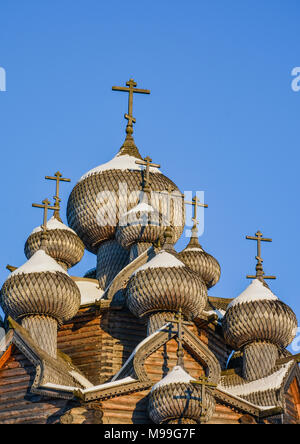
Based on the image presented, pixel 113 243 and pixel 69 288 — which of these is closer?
pixel 69 288

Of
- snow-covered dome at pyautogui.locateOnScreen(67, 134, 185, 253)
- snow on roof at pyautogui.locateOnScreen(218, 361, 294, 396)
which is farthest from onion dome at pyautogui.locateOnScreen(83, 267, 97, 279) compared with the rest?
snow on roof at pyautogui.locateOnScreen(218, 361, 294, 396)

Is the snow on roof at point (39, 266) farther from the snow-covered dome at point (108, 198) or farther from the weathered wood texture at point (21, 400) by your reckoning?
the snow-covered dome at point (108, 198)

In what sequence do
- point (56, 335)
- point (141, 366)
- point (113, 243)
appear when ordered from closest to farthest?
point (141, 366) → point (56, 335) → point (113, 243)

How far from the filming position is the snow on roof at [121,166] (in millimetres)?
40719

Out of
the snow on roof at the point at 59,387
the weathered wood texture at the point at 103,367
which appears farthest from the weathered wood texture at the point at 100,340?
the snow on roof at the point at 59,387

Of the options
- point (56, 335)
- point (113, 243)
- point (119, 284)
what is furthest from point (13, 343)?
point (113, 243)

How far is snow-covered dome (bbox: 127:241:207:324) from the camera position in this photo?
114ft

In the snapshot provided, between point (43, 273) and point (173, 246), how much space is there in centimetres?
310

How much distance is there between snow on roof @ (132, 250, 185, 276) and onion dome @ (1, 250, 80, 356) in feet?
5.20

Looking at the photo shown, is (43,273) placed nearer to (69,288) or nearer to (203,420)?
(69,288)

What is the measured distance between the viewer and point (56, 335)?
35219mm

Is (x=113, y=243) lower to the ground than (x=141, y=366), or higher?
higher

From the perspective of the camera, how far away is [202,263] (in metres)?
39.0

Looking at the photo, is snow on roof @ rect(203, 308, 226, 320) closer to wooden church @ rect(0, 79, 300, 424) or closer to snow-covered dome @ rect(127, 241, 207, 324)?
wooden church @ rect(0, 79, 300, 424)
